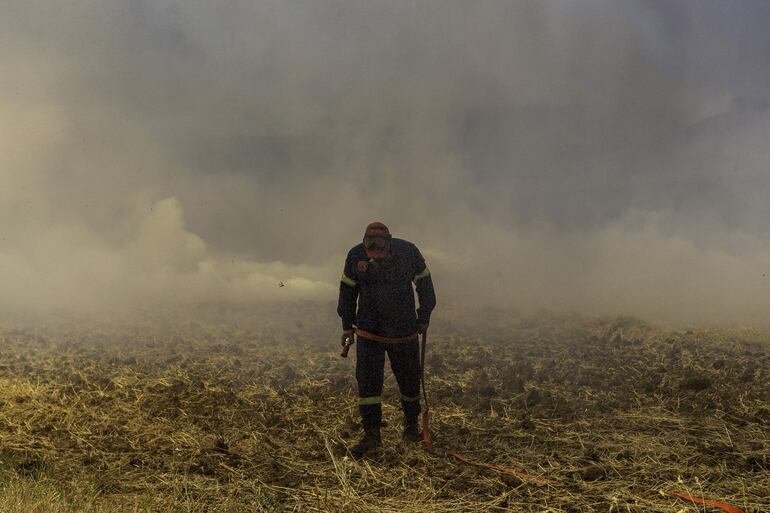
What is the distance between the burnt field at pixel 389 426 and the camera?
573 cm

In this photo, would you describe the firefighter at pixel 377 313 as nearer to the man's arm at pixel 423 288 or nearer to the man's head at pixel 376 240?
the man's head at pixel 376 240

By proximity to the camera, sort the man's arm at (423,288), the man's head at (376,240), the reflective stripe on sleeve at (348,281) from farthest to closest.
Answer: the man's arm at (423,288) < the reflective stripe on sleeve at (348,281) < the man's head at (376,240)

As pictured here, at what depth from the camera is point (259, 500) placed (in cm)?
571

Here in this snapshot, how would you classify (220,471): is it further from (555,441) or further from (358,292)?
(555,441)

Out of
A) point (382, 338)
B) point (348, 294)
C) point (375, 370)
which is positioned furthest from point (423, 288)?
point (375, 370)

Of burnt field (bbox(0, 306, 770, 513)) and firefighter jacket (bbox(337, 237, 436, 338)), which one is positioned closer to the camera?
burnt field (bbox(0, 306, 770, 513))

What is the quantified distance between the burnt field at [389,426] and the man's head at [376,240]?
231 cm

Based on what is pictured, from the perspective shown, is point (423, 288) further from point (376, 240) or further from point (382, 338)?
point (376, 240)

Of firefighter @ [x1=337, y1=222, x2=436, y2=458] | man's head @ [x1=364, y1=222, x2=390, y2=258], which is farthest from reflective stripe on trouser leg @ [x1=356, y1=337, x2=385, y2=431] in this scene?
man's head @ [x1=364, y1=222, x2=390, y2=258]

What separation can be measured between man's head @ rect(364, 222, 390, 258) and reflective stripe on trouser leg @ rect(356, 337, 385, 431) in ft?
3.48

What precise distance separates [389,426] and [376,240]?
291 centimetres

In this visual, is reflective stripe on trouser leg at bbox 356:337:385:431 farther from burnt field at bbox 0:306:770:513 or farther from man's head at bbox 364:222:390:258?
man's head at bbox 364:222:390:258

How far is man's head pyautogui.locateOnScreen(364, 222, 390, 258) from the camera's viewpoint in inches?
286

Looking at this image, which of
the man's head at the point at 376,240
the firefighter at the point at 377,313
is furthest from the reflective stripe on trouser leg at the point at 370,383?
the man's head at the point at 376,240
